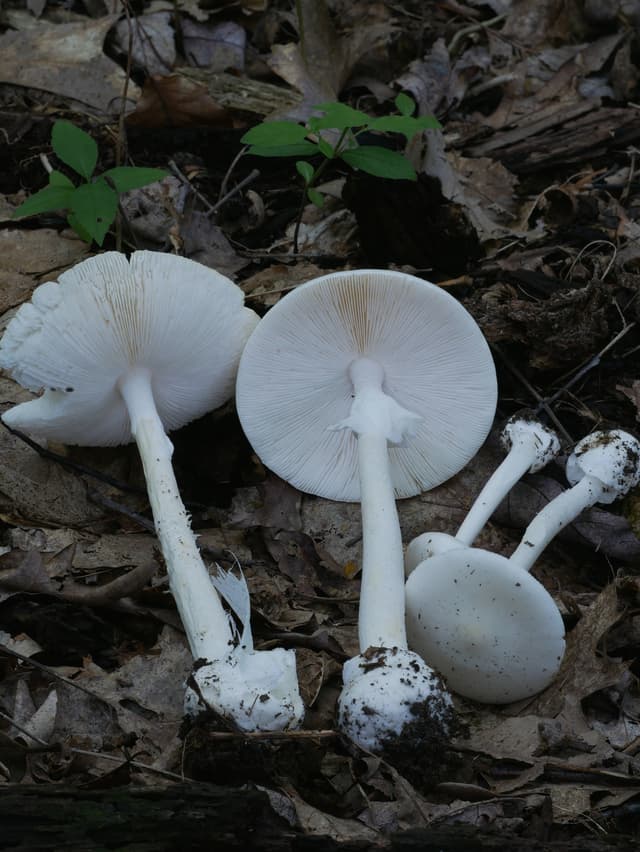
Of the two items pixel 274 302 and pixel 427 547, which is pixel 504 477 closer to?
pixel 427 547

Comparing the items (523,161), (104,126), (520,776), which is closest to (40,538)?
(520,776)

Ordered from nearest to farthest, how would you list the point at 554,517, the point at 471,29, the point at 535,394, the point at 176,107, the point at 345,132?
the point at 554,517
the point at 345,132
the point at 535,394
the point at 176,107
the point at 471,29

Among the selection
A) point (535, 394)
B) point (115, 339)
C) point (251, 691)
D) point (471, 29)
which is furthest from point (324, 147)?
point (471, 29)

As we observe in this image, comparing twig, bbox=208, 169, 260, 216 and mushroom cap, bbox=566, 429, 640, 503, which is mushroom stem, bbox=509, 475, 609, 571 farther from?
twig, bbox=208, 169, 260, 216

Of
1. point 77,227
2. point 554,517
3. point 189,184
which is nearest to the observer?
point 554,517

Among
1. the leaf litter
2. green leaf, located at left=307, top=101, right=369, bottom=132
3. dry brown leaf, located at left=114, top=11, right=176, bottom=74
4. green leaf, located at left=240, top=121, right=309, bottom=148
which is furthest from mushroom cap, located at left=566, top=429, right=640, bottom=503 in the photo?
dry brown leaf, located at left=114, top=11, right=176, bottom=74

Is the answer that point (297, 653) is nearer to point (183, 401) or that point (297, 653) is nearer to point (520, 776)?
point (520, 776)

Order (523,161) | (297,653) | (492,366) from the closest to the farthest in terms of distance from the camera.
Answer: (297,653)
(492,366)
(523,161)
